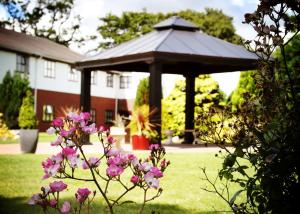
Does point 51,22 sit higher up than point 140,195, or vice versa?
point 51,22

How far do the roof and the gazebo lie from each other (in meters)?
11.7

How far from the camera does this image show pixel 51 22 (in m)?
41.2

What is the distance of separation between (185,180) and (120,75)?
3109 cm

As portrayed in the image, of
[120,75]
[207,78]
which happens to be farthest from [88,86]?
[120,75]

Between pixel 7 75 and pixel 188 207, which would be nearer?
pixel 188 207

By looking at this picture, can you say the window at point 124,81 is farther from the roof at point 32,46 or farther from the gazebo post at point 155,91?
the gazebo post at point 155,91

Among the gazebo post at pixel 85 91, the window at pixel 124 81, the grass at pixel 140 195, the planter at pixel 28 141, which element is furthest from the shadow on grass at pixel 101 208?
the window at pixel 124 81

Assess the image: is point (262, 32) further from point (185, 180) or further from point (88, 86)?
point (88, 86)

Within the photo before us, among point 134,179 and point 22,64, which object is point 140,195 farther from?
point 22,64

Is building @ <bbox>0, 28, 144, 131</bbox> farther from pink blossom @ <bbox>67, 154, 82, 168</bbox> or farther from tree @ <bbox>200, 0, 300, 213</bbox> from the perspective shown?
pink blossom @ <bbox>67, 154, 82, 168</bbox>

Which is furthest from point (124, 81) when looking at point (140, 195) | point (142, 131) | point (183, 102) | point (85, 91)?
point (140, 195)

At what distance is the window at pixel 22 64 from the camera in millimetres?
28125

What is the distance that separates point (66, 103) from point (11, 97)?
697 centimetres

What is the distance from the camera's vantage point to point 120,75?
38.0 meters
